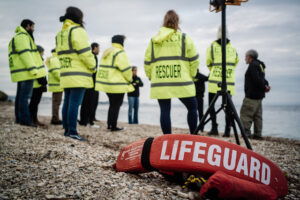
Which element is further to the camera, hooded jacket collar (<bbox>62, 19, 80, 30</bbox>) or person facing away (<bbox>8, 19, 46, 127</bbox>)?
person facing away (<bbox>8, 19, 46, 127</bbox>)

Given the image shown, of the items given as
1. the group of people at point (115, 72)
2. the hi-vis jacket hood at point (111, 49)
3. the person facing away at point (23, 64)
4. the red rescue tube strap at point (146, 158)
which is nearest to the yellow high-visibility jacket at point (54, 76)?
the group of people at point (115, 72)

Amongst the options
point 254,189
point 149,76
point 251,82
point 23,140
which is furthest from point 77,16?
point 251,82

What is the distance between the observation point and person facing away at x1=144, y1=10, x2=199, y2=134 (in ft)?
9.20

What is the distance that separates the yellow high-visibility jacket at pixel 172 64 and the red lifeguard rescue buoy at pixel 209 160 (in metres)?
1.25

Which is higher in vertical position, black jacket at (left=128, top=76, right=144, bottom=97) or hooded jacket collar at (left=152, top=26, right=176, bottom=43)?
hooded jacket collar at (left=152, top=26, right=176, bottom=43)

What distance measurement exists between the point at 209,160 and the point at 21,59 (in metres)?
3.93

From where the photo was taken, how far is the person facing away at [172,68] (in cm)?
280

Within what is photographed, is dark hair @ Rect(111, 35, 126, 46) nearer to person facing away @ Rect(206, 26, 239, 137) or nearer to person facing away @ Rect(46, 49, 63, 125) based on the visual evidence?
person facing away @ Rect(46, 49, 63, 125)

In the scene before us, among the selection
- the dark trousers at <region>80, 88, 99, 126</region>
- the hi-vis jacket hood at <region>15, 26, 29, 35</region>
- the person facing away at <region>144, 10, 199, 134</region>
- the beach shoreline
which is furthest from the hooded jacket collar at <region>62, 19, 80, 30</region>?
the dark trousers at <region>80, 88, 99, 126</region>

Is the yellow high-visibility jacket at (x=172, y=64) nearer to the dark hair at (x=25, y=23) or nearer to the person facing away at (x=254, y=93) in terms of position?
the person facing away at (x=254, y=93)

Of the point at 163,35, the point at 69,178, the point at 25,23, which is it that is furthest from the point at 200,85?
the point at 69,178

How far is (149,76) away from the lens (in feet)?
10.5

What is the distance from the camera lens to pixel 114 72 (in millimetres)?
4742

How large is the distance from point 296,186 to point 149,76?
2189 millimetres
